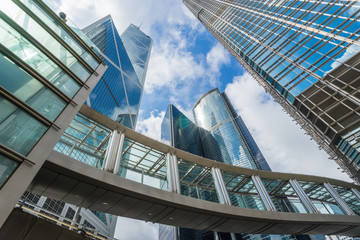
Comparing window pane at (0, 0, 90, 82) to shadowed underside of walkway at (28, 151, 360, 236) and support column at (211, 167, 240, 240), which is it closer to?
shadowed underside of walkway at (28, 151, 360, 236)

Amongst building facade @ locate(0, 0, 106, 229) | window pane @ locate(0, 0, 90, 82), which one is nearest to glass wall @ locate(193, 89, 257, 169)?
window pane @ locate(0, 0, 90, 82)

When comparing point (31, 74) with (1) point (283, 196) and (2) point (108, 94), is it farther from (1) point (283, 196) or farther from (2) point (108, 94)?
(2) point (108, 94)

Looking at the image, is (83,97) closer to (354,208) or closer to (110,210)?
(110,210)

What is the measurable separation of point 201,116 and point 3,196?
403 ft

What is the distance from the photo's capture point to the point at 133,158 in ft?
46.4

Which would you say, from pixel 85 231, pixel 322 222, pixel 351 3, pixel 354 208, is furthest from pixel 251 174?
pixel 351 3

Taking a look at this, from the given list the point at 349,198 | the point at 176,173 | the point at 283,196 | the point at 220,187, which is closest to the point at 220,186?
the point at 220,187

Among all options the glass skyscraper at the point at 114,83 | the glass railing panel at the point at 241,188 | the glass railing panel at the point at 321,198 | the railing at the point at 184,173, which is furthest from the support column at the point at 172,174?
the glass skyscraper at the point at 114,83

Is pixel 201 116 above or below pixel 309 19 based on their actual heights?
above

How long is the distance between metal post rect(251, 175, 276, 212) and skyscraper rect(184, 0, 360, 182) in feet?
28.8

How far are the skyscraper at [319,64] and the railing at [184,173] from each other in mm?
4780

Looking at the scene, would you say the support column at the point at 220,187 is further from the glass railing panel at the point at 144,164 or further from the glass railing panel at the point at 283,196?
the glass railing panel at the point at 283,196

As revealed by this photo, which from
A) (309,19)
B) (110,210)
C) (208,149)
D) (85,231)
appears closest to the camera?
(85,231)

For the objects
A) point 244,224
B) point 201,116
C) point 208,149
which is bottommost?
point 244,224
